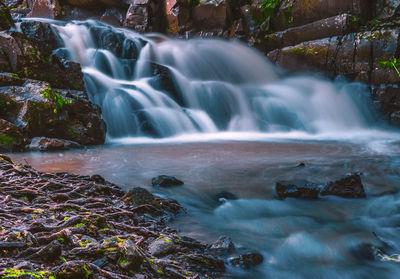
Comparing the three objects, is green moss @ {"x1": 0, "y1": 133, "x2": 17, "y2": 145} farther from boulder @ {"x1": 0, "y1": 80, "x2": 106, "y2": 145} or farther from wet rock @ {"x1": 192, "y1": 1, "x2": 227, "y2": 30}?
wet rock @ {"x1": 192, "y1": 1, "x2": 227, "y2": 30}

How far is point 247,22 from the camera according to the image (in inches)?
593

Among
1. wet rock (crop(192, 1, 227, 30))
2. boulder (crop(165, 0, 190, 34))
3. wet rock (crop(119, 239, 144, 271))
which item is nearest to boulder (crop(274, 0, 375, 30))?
wet rock (crop(192, 1, 227, 30))

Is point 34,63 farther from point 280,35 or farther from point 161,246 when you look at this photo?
point 280,35

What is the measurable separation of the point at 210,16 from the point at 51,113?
1140 centimetres

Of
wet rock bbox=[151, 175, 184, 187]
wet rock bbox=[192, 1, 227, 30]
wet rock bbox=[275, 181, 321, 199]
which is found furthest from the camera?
wet rock bbox=[192, 1, 227, 30]

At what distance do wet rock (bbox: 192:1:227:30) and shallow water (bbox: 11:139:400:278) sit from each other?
35.5ft

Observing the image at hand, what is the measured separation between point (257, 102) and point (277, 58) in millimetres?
3280

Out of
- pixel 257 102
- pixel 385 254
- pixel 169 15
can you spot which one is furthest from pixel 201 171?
pixel 169 15

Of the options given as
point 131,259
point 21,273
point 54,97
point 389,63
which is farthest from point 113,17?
point 21,273

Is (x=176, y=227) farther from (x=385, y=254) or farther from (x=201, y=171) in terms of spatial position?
(x=201, y=171)

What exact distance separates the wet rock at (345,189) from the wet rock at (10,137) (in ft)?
19.8

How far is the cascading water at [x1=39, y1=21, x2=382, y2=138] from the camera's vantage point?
945cm

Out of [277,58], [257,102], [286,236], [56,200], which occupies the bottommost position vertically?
[286,236]

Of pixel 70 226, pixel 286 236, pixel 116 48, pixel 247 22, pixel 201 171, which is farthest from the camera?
pixel 247 22
